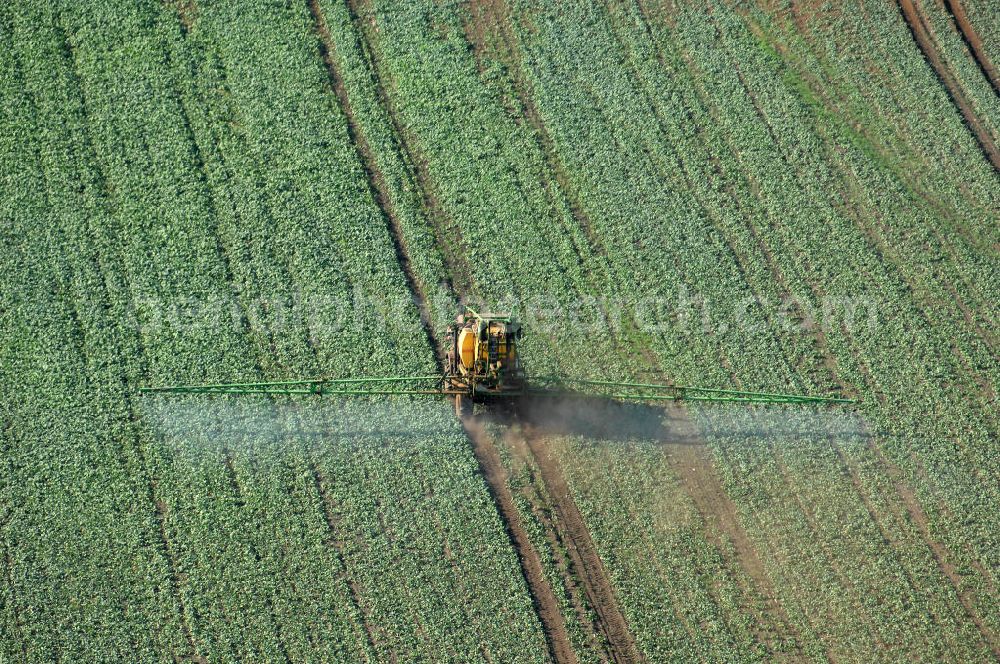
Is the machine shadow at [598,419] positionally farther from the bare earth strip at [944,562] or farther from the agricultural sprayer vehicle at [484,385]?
the bare earth strip at [944,562]

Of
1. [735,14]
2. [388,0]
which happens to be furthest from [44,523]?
[735,14]

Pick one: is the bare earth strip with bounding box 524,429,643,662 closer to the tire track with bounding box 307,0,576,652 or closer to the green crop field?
the green crop field

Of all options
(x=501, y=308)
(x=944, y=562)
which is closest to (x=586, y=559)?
(x=501, y=308)

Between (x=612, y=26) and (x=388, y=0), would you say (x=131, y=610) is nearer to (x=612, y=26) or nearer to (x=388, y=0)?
(x=388, y=0)

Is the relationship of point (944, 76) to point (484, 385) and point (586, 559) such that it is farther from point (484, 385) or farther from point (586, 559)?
point (586, 559)

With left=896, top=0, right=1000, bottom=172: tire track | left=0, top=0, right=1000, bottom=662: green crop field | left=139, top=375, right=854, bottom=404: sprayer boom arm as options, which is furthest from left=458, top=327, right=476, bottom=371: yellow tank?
left=896, top=0, right=1000, bottom=172: tire track

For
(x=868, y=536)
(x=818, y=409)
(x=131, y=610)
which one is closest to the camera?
(x=131, y=610)
